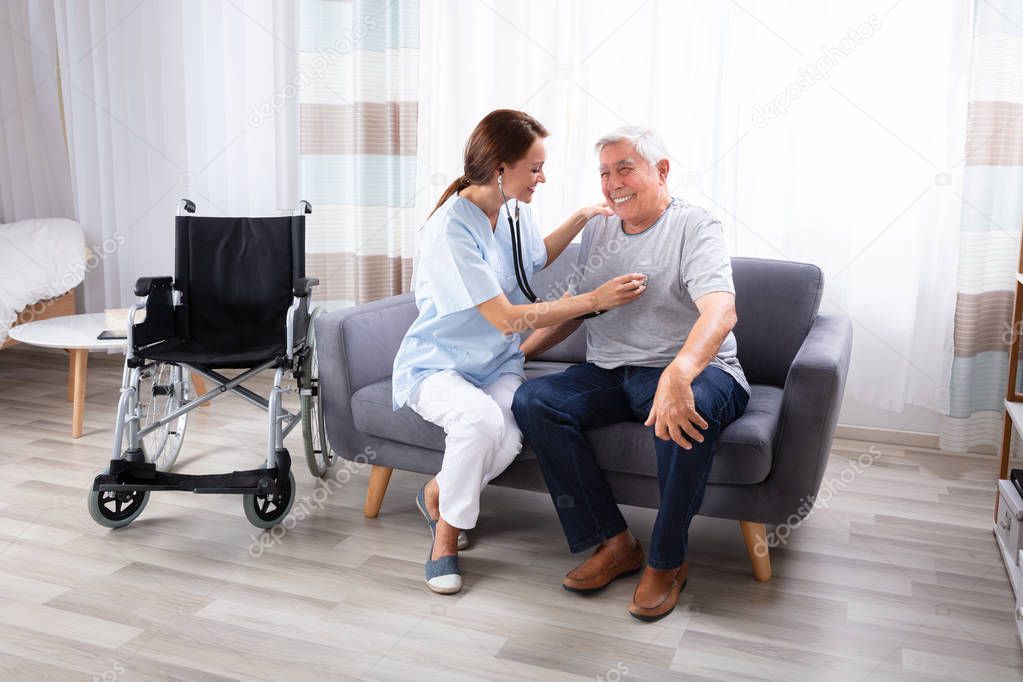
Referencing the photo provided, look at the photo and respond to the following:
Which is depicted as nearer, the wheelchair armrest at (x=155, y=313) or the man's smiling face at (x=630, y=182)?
the man's smiling face at (x=630, y=182)

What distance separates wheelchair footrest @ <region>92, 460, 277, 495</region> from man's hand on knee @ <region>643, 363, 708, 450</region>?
98 cm

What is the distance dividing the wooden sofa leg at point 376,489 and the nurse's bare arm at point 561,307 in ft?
1.94

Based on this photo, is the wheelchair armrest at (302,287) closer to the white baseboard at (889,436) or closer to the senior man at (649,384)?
the senior man at (649,384)

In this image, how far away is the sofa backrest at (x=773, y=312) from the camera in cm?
226

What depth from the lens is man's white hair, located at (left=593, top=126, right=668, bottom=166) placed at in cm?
195

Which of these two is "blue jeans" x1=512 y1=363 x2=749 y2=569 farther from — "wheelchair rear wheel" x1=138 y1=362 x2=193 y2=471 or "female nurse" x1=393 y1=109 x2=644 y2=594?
"wheelchair rear wheel" x1=138 y1=362 x2=193 y2=471

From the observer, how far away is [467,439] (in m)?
1.91

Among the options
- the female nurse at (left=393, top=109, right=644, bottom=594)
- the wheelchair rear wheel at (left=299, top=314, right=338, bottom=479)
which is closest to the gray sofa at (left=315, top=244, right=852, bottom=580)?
the female nurse at (left=393, top=109, right=644, bottom=594)

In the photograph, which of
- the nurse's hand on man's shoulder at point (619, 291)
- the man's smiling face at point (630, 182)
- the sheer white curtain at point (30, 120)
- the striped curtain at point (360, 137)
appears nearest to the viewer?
the nurse's hand on man's shoulder at point (619, 291)

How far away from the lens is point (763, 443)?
1826mm

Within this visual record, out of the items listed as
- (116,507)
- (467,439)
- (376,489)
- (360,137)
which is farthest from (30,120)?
(467,439)

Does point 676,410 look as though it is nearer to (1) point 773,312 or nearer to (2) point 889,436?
(1) point 773,312

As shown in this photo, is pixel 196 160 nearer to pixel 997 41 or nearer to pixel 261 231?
pixel 261 231

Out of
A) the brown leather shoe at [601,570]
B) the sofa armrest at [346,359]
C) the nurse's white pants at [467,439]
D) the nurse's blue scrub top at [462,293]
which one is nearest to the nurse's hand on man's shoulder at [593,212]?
the nurse's blue scrub top at [462,293]
